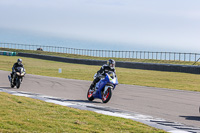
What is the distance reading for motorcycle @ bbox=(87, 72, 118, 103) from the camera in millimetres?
12914

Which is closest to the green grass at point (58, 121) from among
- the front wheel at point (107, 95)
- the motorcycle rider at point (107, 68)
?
the front wheel at point (107, 95)

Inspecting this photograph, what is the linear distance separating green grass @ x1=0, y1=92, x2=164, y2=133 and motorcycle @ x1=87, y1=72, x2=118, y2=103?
9.57ft

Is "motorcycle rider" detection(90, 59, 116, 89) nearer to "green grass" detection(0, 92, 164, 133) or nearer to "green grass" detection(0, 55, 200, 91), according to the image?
"green grass" detection(0, 92, 164, 133)

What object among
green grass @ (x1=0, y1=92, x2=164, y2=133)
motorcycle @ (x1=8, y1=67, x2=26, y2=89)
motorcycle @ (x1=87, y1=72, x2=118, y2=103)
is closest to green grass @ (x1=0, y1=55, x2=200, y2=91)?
motorcycle @ (x1=8, y1=67, x2=26, y2=89)

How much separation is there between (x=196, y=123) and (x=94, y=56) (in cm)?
5850

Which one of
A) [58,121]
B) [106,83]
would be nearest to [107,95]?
[106,83]

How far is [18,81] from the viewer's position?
18438mm

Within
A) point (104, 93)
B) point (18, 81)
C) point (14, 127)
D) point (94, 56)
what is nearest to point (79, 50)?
point (94, 56)

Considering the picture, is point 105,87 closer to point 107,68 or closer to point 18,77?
point 107,68

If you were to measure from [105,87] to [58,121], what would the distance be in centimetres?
490

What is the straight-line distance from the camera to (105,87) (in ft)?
42.6

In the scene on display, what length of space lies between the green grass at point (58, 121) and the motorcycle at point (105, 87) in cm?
292

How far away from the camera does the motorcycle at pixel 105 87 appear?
1291 cm

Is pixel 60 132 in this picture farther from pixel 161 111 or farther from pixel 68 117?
pixel 161 111
